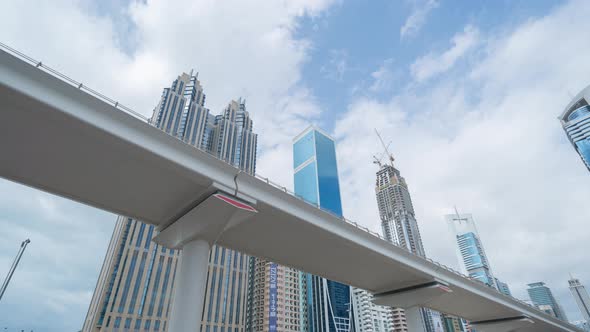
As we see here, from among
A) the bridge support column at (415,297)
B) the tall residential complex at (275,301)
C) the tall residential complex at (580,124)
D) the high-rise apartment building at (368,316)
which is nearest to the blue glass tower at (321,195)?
the tall residential complex at (275,301)

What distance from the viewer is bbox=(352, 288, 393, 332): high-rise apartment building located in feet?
433

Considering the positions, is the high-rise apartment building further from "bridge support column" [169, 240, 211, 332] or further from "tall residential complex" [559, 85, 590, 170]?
"bridge support column" [169, 240, 211, 332]

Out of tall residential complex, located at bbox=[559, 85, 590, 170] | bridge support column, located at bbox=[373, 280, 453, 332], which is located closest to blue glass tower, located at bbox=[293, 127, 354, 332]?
bridge support column, located at bbox=[373, 280, 453, 332]

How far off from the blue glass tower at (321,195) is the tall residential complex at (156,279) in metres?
34.3

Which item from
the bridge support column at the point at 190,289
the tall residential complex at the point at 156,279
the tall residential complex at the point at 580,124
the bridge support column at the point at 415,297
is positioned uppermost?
the tall residential complex at the point at 580,124

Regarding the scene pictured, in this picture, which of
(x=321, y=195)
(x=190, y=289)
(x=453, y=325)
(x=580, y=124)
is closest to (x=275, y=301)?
(x=321, y=195)

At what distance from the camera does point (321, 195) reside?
143 meters

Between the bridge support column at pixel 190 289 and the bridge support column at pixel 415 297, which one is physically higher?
the bridge support column at pixel 415 297

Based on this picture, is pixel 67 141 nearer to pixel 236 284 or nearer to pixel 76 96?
pixel 76 96

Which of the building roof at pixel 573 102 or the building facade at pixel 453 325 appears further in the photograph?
the building facade at pixel 453 325

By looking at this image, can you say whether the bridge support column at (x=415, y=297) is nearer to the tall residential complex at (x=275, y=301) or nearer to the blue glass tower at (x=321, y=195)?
the blue glass tower at (x=321, y=195)

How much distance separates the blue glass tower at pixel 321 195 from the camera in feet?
390

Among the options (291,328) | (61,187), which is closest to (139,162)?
(61,187)

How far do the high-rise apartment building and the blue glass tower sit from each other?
9.96 m
